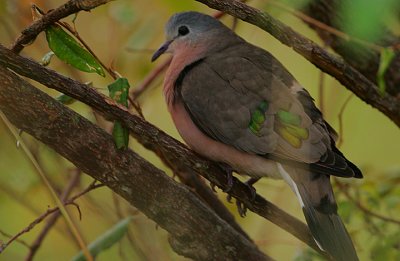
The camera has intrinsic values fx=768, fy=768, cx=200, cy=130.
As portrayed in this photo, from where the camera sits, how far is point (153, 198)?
2854 mm

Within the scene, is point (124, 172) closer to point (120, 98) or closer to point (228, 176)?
point (120, 98)

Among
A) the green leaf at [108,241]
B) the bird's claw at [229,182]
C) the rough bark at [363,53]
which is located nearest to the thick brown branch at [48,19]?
the green leaf at [108,241]

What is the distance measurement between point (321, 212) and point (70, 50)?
4.11 ft

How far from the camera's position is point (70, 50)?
2709 mm

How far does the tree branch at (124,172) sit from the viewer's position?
2.62 metres

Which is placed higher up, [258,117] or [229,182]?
[258,117]

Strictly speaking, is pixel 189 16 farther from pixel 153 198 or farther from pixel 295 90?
pixel 153 198

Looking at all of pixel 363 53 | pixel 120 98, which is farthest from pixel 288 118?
pixel 120 98

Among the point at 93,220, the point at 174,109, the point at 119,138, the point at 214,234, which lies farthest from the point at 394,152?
the point at 119,138

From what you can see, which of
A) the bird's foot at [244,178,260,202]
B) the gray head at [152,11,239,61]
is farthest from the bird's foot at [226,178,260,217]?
the gray head at [152,11,239,61]

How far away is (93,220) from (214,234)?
210 centimetres

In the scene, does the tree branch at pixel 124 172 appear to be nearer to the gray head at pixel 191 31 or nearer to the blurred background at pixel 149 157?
the blurred background at pixel 149 157

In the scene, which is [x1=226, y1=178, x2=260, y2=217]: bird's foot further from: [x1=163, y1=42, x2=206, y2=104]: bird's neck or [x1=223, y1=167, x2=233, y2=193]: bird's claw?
[x1=163, y1=42, x2=206, y2=104]: bird's neck

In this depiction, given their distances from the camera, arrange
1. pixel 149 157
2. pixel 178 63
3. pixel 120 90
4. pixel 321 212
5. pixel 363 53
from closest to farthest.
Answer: pixel 120 90, pixel 321 212, pixel 363 53, pixel 178 63, pixel 149 157
